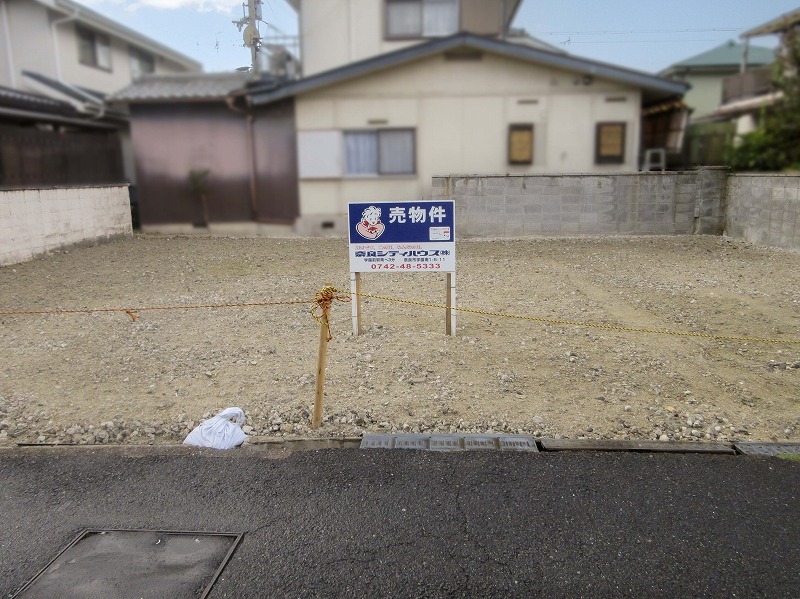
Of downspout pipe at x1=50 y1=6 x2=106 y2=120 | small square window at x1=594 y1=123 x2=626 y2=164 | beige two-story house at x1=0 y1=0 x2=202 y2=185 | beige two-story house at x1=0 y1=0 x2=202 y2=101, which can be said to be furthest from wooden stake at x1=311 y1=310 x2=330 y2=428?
beige two-story house at x1=0 y1=0 x2=202 y2=101

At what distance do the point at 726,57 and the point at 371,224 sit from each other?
843 inches

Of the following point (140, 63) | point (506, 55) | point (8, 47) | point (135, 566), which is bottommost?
point (135, 566)

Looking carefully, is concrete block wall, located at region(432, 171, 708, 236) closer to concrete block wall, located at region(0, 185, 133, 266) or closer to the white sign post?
the white sign post

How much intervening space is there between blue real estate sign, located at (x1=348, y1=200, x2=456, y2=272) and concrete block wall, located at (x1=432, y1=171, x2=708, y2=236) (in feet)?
20.3

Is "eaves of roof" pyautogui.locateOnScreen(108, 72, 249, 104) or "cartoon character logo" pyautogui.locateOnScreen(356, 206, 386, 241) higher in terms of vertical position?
"eaves of roof" pyautogui.locateOnScreen(108, 72, 249, 104)

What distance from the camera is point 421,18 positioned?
15.9 meters

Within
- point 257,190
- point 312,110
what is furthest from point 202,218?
point 312,110

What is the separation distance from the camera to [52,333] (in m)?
6.83

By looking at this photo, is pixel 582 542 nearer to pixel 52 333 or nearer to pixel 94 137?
pixel 52 333

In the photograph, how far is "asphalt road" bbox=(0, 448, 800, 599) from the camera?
292 cm

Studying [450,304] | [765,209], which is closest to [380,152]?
[765,209]

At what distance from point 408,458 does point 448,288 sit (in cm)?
265

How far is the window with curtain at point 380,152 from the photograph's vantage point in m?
14.1

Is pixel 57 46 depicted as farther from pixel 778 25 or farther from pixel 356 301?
pixel 778 25
